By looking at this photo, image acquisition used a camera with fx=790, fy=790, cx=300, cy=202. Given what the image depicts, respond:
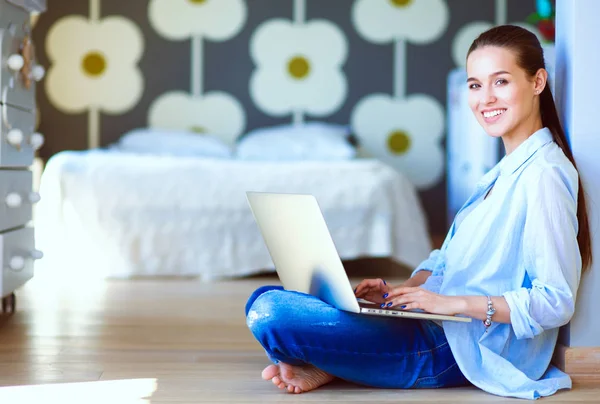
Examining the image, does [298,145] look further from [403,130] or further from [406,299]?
[406,299]

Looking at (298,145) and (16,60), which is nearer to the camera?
(16,60)

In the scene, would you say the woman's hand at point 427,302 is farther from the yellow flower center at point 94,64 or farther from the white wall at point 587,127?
the yellow flower center at point 94,64

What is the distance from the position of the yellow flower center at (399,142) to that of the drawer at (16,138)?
2.91 metres

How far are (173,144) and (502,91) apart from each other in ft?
10.3

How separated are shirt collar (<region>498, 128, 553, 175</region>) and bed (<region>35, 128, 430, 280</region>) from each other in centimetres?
189

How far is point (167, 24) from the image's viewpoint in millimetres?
4871

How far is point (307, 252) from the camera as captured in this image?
1518mm

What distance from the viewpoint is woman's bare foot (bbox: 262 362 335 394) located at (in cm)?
156

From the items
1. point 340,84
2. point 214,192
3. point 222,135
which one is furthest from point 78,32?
point 214,192

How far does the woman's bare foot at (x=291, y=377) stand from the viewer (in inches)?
61.3

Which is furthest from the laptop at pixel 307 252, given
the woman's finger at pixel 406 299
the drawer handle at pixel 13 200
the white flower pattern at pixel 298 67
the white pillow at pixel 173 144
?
the white flower pattern at pixel 298 67

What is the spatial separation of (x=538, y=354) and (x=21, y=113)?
5.18ft

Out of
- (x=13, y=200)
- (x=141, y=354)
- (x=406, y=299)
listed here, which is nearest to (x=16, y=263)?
(x=13, y=200)

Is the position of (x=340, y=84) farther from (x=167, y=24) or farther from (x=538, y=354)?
(x=538, y=354)
